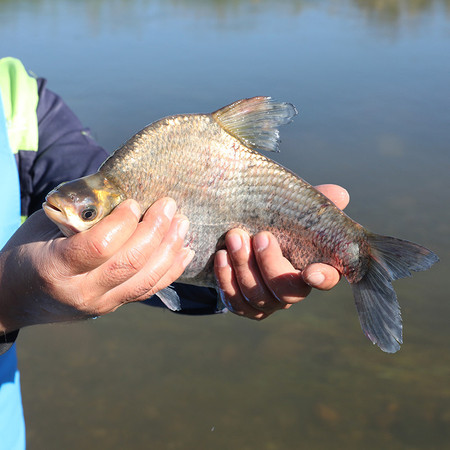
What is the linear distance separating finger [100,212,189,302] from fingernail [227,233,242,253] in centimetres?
19

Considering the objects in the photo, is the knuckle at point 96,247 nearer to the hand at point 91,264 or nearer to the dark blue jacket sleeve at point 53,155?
the hand at point 91,264

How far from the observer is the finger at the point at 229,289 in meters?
2.32

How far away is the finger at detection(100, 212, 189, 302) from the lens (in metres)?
2.07

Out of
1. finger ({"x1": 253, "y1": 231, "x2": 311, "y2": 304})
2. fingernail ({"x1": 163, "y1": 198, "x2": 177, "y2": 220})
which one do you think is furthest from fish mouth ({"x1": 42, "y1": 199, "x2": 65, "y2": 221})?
finger ({"x1": 253, "y1": 231, "x2": 311, "y2": 304})

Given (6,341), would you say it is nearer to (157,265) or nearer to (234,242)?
(157,265)

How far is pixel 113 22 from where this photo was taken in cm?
1429

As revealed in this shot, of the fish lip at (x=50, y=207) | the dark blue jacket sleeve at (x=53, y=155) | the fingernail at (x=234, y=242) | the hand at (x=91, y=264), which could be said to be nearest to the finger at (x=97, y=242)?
the hand at (x=91, y=264)

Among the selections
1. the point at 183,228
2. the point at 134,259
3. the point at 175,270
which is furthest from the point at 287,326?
the point at 134,259

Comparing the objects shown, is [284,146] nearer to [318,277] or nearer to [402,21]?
A: [318,277]

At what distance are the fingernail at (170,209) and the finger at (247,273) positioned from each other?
Result: 28 cm

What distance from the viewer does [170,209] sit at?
2047mm

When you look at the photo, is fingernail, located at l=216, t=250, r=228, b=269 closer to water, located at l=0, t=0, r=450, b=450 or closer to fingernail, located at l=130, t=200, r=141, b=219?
fingernail, located at l=130, t=200, r=141, b=219

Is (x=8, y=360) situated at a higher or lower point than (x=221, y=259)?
lower

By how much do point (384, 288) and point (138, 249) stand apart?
94 centimetres
